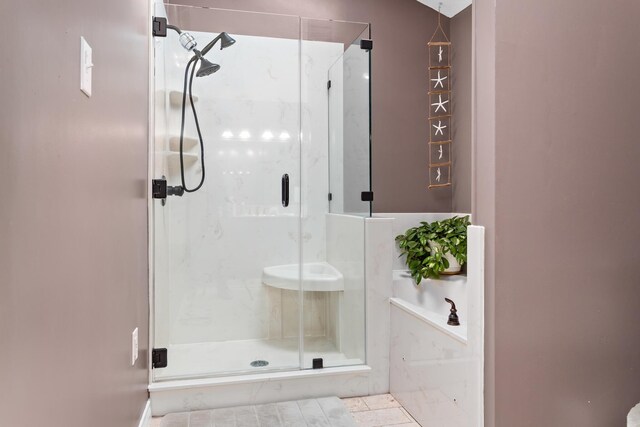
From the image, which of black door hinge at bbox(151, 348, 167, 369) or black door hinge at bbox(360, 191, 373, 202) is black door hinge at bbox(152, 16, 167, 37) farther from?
black door hinge at bbox(151, 348, 167, 369)

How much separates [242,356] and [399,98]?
2130 mm

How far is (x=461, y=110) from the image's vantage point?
3.21 m

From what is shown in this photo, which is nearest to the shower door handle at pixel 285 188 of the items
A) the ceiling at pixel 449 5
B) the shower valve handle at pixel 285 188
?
the shower valve handle at pixel 285 188

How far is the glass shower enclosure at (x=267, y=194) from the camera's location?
2.48 metres

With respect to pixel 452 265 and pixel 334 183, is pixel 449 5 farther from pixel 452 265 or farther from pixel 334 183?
pixel 452 265

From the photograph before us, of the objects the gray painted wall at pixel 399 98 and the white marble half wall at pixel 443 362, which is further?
the gray painted wall at pixel 399 98

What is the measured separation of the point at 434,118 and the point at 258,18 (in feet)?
4.91

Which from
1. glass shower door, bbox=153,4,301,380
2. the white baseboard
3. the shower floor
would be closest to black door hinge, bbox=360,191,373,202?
glass shower door, bbox=153,4,301,380

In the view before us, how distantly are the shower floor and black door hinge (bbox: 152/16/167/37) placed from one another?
5.36ft

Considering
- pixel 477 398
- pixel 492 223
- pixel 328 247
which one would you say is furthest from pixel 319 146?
pixel 477 398

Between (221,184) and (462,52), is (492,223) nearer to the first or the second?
(221,184)

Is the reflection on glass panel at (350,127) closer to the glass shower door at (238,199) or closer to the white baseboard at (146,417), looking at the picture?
the glass shower door at (238,199)

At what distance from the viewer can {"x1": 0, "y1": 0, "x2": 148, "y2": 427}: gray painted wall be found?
0.74 meters

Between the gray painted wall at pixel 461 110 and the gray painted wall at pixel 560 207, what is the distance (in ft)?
4.91
